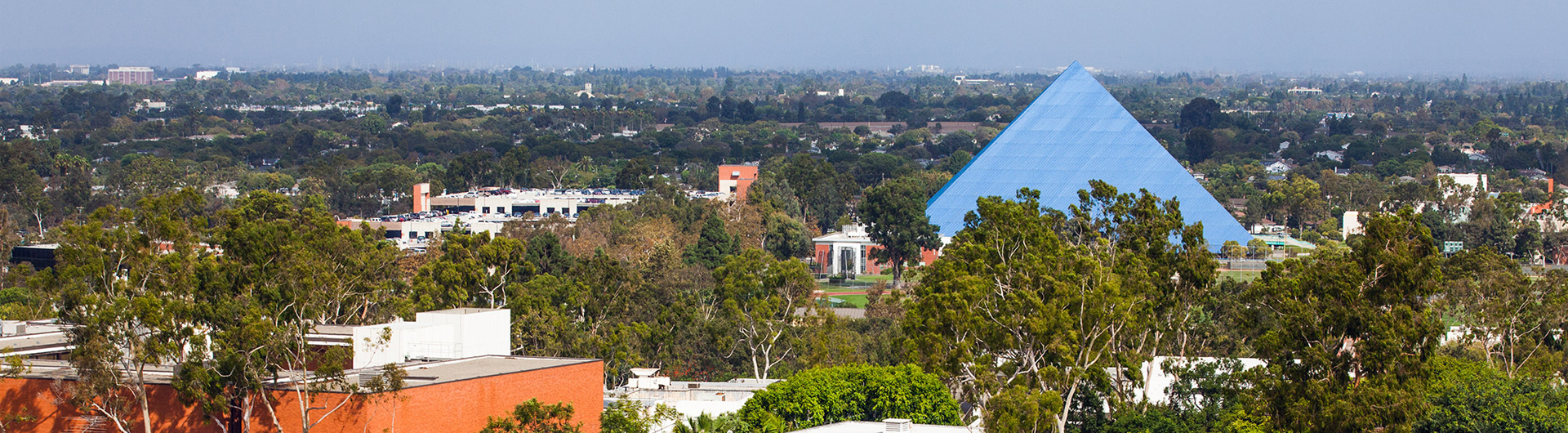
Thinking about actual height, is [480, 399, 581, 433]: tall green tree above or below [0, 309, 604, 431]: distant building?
below

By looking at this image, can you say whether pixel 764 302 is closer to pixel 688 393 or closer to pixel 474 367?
pixel 688 393

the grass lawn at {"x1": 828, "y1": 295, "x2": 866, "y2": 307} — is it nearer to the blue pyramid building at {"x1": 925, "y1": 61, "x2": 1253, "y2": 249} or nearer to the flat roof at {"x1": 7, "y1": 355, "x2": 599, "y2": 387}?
the blue pyramid building at {"x1": 925, "y1": 61, "x2": 1253, "y2": 249}

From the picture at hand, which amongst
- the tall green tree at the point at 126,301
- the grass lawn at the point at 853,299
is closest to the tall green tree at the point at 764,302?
the tall green tree at the point at 126,301

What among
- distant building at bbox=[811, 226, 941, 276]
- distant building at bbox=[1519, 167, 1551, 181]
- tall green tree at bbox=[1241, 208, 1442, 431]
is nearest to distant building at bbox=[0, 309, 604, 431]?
tall green tree at bbox=[1241, 208, 1442, 431]

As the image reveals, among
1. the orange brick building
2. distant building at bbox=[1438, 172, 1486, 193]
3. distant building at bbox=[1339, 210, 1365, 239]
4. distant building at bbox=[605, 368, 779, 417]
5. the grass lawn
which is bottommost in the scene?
the grass lawn

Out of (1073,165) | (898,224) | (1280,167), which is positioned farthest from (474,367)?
(1280,167)

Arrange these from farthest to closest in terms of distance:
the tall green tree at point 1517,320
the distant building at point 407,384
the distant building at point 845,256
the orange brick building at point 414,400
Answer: the distant building at point 845,256 < the tall green tree at point 1517,320 < the distant building at point 407,384 < the orange brick building at point 414,400

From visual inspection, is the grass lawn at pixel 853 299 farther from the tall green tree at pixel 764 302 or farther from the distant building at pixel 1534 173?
the distant building at pixel 1534 173
